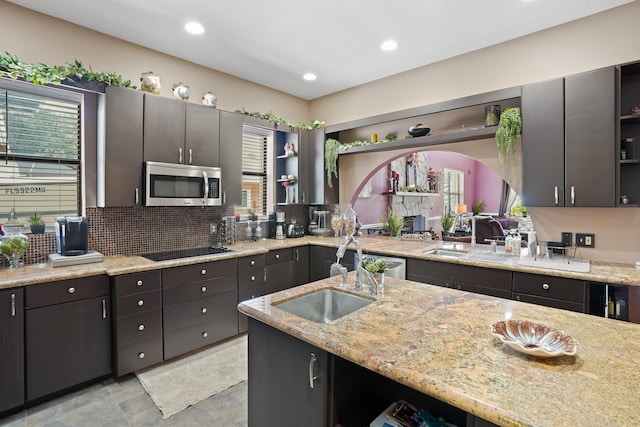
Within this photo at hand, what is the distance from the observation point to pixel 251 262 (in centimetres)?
343

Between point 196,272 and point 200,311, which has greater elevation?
point 196,272

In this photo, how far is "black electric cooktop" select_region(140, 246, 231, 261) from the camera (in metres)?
3.03

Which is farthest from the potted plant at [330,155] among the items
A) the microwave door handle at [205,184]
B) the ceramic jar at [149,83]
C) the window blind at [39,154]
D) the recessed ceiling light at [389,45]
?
the window blind at [39,154]

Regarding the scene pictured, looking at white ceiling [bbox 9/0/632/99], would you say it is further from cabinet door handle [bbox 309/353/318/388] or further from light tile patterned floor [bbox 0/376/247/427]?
light tile patterned floor [bbox 0/376/247/427]

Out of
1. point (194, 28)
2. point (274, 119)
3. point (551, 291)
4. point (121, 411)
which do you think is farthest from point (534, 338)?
point (274, 119)

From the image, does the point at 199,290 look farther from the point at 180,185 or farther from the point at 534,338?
the point at 534,338

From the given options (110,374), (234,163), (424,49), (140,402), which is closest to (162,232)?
(234,163)

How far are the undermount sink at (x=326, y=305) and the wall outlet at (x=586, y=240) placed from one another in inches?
91.9

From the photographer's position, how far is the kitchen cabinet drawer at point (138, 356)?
2.52 metres

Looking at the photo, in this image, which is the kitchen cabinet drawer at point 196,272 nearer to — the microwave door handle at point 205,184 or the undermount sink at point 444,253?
the microwave door handle at point 205,184

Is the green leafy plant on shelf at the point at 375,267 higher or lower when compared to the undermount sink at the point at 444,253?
higher

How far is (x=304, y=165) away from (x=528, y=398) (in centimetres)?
387

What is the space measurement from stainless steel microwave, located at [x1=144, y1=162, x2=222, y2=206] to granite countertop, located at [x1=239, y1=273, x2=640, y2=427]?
188 centimetres

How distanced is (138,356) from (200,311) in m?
0.58
